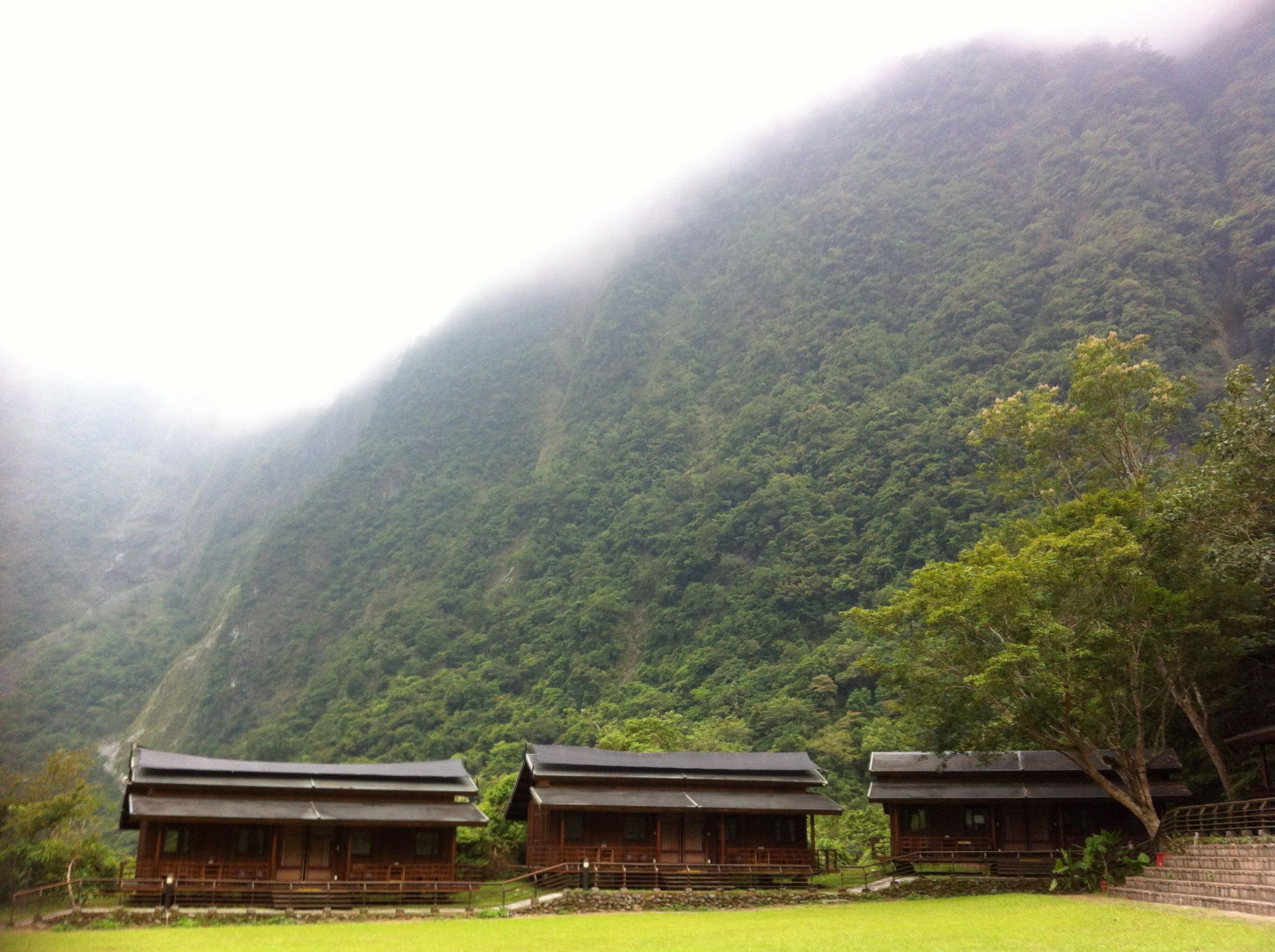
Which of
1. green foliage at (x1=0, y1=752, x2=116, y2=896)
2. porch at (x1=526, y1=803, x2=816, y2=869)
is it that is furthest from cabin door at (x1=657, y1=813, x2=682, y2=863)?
green foliage at (x1=0, y1=752, x2=116, y2=896)

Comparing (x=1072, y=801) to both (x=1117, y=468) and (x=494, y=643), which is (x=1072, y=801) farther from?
(x=494, y=643)

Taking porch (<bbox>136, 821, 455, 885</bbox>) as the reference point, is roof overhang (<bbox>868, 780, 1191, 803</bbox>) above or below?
A: above

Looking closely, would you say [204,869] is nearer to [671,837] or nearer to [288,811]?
[288,811]

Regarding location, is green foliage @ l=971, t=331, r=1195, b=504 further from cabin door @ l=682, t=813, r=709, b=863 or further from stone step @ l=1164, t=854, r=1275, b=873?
cabin door @ l=682, t=813, r=709, b=863

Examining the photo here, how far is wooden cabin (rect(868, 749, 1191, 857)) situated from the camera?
3534 cm

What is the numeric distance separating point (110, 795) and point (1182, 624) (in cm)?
8954

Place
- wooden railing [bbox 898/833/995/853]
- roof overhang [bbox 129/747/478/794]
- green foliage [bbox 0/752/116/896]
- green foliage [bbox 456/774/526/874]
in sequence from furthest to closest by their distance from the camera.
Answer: green foliage [bbox 456/774/526/874]
wooden railing [bbox 898/833/995/853]
roof overhang [bbox 129/747/478/794]
green foliage [bbox 0/752/116/896]

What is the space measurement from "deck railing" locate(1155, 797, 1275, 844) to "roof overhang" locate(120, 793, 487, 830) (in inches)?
863

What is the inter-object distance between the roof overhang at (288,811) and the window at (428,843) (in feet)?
3.42

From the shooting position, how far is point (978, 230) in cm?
11394

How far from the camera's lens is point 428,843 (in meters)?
33.4

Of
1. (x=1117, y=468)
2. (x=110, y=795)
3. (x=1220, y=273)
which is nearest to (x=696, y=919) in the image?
(x=1117, y=468)

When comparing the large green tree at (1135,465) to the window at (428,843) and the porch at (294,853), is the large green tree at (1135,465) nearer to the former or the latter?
the window at (428,843)

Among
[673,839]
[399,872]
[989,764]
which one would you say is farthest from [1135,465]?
[399,872]
